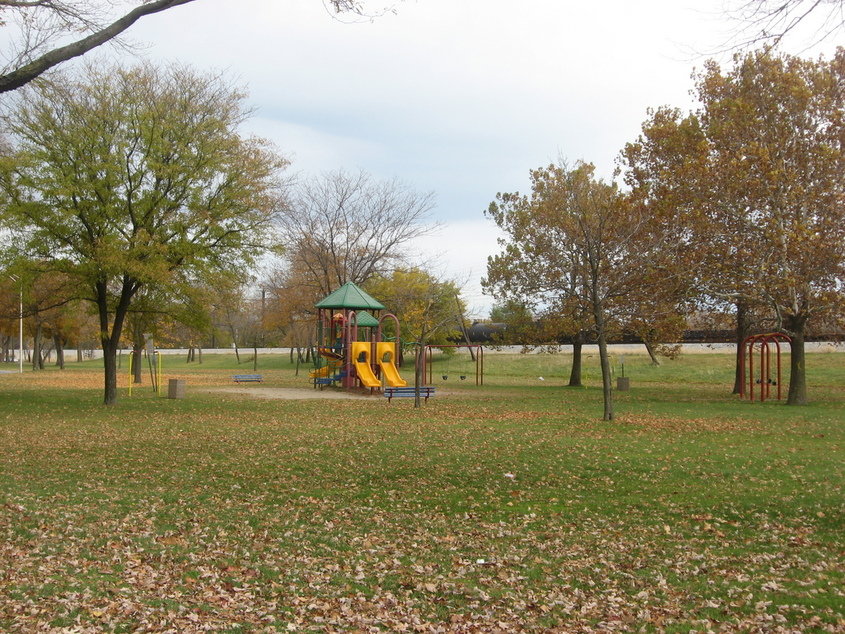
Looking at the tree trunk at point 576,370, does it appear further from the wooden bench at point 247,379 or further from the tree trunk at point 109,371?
the tree trunk at point 109,371

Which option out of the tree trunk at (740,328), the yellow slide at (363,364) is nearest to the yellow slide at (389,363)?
the yellow slide at (363,364)

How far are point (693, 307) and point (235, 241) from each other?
14.8m

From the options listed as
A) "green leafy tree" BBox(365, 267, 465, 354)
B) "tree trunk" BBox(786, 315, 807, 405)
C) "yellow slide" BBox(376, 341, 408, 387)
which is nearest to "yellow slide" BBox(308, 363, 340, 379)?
"yellow slide" BBox(376, 341, 408, 387)

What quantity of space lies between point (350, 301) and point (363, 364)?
2905mm

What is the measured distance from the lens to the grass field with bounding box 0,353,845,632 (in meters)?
5.22

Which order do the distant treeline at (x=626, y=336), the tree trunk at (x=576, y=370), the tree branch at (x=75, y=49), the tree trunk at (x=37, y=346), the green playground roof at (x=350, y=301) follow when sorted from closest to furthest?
the tree branch at (x=75, y=49) → the green playground roof at (x=350, y=301) → the tree trunk at (x=576, y=370) → the distant treeline at (x=626, y=336) → the tree trunk at (x=37, y=346)

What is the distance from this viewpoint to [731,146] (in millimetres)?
23016

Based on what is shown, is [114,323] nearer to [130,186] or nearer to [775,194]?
[130,186]

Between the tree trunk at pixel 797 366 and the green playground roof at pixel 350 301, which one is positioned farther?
the green playground roof at pixel 350 301

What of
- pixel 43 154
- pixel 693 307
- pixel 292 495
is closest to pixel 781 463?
pixel 292 495

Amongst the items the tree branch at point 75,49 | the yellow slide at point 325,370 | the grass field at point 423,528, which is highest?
the tree branch at point 75,49

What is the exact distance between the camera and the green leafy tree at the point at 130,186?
1966cm

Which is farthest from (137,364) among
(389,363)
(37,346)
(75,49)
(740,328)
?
(75,49)

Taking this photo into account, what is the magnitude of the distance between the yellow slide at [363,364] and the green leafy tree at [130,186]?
830cm
